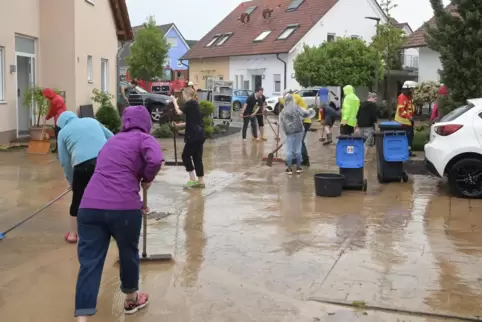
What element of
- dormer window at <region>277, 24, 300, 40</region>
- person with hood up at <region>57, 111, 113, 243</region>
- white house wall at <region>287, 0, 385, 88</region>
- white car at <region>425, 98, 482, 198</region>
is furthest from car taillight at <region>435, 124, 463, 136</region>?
dormer window at <region>277, 24, 300, 40</region>

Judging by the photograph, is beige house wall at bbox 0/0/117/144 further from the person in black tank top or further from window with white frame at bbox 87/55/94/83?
the person in black tank top

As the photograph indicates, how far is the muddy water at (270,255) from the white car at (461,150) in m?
0.38

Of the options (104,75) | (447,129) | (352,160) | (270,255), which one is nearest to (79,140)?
(270,255)

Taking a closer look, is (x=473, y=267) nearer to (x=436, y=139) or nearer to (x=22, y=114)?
(x=436, y=139)

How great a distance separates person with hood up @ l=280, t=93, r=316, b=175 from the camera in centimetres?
1160

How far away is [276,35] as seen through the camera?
4031cm

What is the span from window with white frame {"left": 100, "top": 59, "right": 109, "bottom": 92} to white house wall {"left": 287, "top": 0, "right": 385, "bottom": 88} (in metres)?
18.5

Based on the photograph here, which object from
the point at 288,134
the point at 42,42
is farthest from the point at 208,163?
the point at 42,42

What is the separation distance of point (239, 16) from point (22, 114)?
32785mm

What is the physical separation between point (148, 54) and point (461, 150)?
131 feet

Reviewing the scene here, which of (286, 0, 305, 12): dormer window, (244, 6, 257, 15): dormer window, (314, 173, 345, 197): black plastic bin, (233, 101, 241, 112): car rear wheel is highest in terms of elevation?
(244, 6, 257, 15): dormer window

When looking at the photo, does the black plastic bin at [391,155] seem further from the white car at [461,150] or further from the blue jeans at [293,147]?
the blue jeans at [293,147]

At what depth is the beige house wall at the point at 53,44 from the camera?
15.4 m

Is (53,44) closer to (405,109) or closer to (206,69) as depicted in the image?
(405,109)
